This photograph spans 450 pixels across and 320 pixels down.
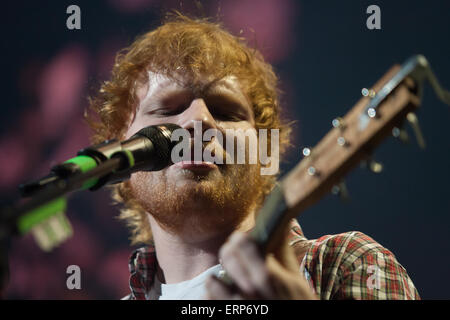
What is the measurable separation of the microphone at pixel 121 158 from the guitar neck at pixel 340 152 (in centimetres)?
36

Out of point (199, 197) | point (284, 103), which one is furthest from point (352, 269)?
point (284, 103)

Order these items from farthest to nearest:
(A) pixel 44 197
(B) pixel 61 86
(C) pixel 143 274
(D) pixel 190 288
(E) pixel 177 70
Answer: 1. (B) pixel 61 86
2. (C) pixel 143 274
3. (E) pixel 177 70
4. (D) pixel 190 288
5. (A) pixel 44 197

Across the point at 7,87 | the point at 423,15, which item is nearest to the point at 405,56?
the point at 423,15

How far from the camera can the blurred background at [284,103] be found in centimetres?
184

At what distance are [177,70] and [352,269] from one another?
1005 mm

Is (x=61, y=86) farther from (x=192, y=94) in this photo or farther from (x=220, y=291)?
(x=220, y=291)

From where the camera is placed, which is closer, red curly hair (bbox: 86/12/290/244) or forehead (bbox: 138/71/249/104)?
forehead (bbox: 138/71/249/104)

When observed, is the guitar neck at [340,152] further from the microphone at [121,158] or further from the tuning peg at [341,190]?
the microphone at [121,158]

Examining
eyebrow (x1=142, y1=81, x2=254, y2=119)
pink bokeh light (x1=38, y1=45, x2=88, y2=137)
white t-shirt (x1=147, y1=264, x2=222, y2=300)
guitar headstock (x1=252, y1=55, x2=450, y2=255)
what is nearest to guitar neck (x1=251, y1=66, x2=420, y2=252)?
guitar headstock (x1=252, y1=55, x2=450, y2=255)

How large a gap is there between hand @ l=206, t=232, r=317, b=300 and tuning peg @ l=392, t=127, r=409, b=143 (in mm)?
328

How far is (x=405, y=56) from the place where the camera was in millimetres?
1869

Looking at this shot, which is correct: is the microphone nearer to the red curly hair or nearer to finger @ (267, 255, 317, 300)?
finger @ (267, 255, 317, 300)

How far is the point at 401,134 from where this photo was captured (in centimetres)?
81

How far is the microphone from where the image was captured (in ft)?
3.01
